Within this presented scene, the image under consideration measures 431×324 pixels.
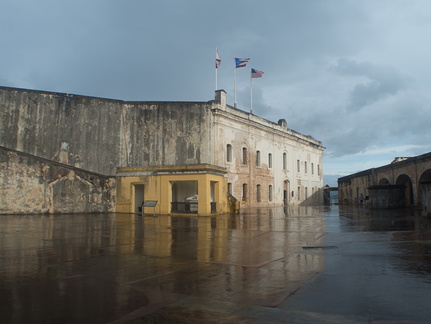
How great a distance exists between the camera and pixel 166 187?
21.7 metres

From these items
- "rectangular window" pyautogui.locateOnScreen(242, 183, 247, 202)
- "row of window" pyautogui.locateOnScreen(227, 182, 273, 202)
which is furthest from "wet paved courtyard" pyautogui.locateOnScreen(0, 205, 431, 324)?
"rectangular window" pyautogui.locateOnScreen(242, 183, 247, 202)

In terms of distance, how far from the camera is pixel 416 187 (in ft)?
90.8

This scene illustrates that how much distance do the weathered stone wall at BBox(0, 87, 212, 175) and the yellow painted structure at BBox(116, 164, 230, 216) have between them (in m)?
5.88

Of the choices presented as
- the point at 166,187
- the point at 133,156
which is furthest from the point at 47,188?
the point at 133,156

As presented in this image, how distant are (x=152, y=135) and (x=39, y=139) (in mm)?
8481

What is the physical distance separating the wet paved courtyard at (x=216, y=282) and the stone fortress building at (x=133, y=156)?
1292 cm

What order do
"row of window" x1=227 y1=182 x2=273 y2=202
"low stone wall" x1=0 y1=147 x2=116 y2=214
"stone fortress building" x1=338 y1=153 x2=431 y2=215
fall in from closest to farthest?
"low stone wall" x1=0 y1=147 x2=116 y2=214 < "stone fortress building" x1=338 y1=153 x2=431 y2=215 < "row of window" x1=227 y1=182 x2=273 y2=202

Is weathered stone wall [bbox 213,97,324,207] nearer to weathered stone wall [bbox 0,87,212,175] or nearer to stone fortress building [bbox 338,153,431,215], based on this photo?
weathered stone wall [bbox 0,87,212,175]

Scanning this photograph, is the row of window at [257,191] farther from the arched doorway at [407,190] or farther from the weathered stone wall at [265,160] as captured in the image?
the arched doorway at [407,190]

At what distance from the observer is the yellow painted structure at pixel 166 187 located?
20797 millimetres

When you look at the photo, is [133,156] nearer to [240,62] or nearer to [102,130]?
[102,130]

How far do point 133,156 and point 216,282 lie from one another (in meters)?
25.7

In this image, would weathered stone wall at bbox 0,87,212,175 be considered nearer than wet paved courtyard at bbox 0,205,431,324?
No

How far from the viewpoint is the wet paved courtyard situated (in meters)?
3.78
